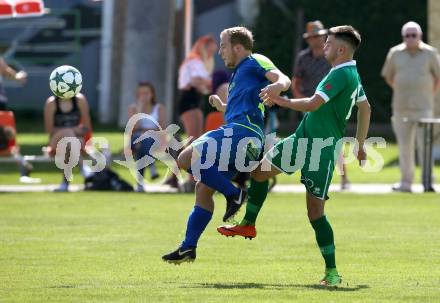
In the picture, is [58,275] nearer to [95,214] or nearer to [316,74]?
[95,214]

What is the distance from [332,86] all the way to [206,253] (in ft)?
8.99

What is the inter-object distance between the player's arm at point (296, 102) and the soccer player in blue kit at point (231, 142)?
44 cm

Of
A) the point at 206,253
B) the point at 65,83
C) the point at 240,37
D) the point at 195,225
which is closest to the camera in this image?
the point at 195,225

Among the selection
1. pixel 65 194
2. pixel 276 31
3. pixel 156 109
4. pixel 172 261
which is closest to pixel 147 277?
pixel 172 261

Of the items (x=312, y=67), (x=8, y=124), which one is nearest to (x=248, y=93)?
(x=312, y=67)

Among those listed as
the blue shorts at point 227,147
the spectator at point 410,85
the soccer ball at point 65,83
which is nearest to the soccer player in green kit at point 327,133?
the blue shorts at point 227,147

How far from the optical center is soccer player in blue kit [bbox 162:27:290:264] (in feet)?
33.7

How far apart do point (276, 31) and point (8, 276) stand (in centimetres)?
2475

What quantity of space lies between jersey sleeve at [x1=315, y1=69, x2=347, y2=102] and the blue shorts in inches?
29.2

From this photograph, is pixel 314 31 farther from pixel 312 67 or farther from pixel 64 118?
pixel 64 118

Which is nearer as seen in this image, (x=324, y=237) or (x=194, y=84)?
(x=324, y=237)

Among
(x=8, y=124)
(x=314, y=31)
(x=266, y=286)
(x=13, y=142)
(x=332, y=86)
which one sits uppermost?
(x=314, y=31)

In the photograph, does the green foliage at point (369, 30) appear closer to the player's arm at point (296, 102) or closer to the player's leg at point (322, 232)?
the player's leg at point (322, 232)

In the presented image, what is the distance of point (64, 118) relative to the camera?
1909 cm
